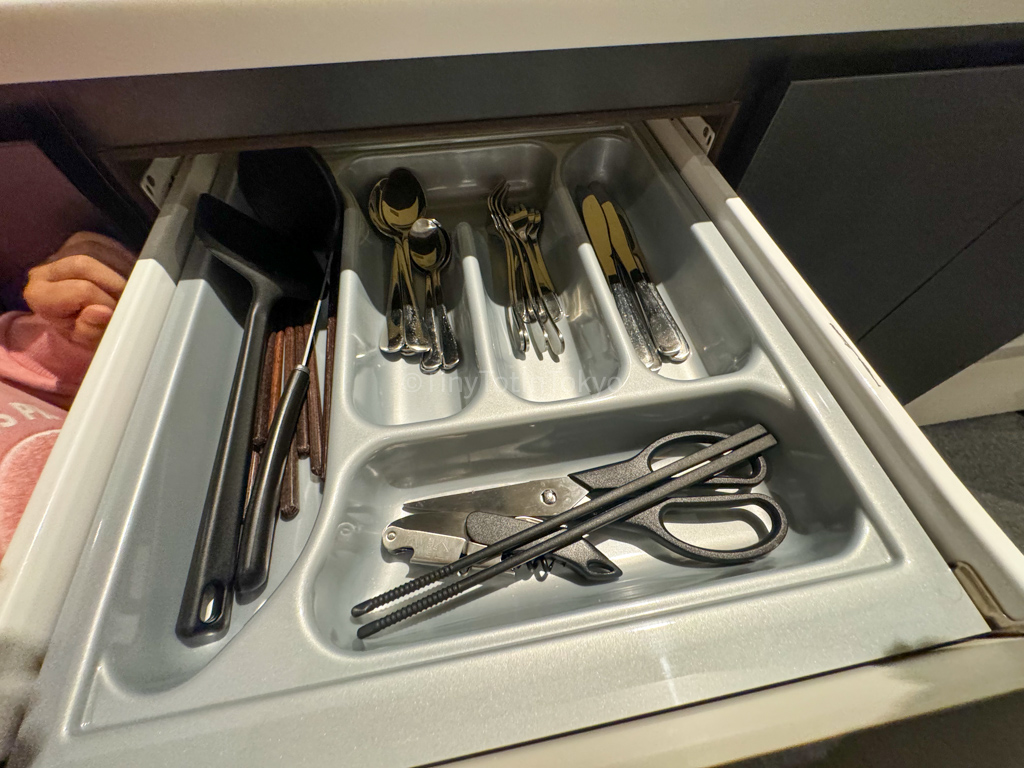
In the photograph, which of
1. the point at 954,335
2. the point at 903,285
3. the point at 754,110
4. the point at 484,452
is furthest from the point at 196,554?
the point at 954,335

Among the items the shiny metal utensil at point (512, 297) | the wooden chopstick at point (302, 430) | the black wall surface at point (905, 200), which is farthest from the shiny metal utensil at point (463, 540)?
the black wall surface at point (905, 200)

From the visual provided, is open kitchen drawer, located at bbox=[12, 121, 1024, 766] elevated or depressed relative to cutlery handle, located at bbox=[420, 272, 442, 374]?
depressed

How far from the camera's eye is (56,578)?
32cm

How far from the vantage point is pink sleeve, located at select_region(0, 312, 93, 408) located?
1.61 ft

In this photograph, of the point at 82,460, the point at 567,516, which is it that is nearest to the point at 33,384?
the point at 82,460

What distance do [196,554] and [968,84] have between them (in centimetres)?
86

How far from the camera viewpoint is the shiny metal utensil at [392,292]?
563 millimetres

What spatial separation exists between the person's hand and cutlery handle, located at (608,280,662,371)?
1.72 feet

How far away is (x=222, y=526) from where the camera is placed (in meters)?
0.40

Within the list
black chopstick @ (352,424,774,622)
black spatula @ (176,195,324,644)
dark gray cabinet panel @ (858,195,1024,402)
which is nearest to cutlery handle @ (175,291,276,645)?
black spatula @ (176,195,324,644)

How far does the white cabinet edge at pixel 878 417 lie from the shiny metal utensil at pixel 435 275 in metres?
0.32

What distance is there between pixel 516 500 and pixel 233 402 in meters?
0.28

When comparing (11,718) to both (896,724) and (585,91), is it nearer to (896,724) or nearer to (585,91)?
(896,724)

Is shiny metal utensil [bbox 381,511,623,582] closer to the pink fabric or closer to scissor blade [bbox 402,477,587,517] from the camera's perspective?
scissor blade [bbox 402,477,587,517]
